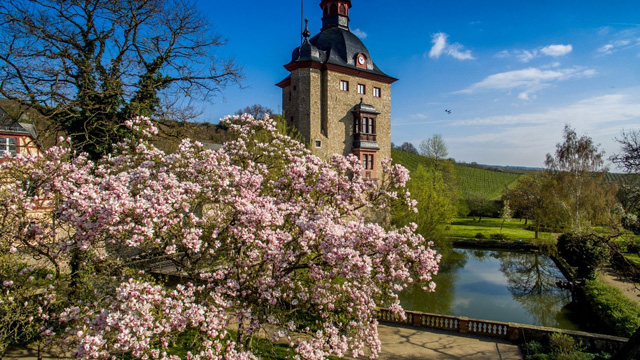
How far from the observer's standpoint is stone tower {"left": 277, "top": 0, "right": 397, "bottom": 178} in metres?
25.8

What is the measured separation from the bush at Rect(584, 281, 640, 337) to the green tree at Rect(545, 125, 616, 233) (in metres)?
11.7

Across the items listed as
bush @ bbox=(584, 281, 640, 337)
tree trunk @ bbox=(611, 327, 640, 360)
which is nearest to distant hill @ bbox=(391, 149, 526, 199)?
bush @ bbox=(584, 281, 640, 337)

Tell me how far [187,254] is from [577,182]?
30.8m

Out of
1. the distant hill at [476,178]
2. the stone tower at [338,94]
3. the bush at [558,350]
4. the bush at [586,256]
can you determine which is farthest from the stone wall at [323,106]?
the distant hill at [476,178]

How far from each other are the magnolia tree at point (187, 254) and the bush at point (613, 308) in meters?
10.8

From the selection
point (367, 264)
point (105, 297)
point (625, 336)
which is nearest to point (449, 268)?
point (625, 336)

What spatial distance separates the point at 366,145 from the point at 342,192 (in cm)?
2079

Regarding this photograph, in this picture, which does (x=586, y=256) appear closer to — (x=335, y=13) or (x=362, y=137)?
(x=362, y=137)

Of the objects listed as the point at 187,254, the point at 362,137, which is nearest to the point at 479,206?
the point at 362,137

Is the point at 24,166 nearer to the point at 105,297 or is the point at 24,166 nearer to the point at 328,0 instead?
the point at 105,297

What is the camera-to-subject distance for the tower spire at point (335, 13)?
2902cm

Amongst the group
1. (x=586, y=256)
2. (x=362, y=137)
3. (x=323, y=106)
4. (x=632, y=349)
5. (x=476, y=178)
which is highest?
(x=323, y=106)

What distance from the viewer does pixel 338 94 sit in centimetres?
2686

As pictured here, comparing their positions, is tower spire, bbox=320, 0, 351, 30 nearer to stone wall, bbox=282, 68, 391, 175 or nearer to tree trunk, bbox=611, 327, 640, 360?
stone wall, bbox=282, 68, 391, 175
